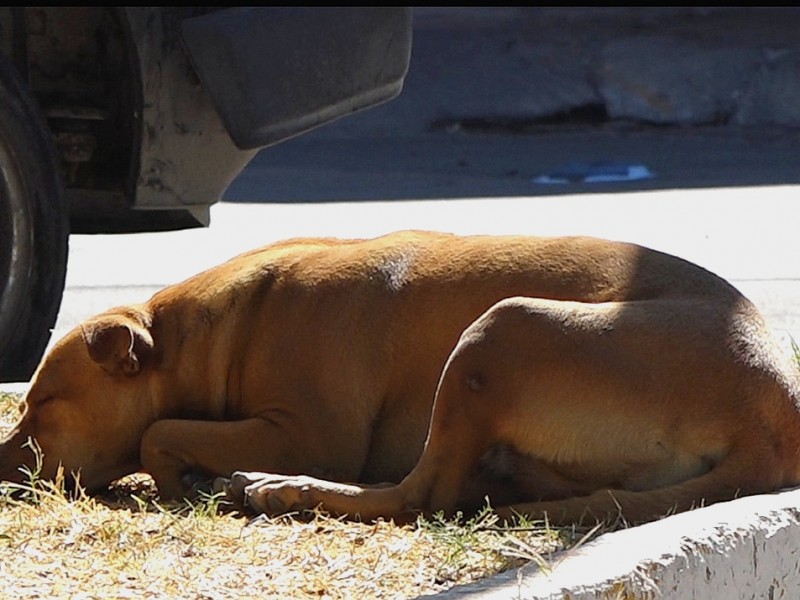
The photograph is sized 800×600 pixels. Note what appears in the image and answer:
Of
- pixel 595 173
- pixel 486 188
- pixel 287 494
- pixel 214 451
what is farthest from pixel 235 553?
pixel 595 173

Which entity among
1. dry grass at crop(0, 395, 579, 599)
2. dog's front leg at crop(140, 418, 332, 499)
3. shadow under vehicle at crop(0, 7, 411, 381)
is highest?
shadow under vehicle at crop(0, 7, 411, 381)

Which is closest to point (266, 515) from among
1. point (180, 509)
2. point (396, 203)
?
point (180, 509)

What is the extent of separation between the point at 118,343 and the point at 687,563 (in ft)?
5.61

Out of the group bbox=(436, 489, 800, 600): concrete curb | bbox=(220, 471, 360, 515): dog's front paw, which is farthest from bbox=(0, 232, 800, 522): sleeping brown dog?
bbox=(436, 489, 800, 600): concrete curb

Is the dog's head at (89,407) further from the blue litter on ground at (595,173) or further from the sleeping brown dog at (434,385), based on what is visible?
the blue litter on ground at (595,173)

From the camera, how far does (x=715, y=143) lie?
15562 mm

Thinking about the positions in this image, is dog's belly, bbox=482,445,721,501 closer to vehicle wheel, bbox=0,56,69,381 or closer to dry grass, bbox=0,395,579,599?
dry grass, bbox=0,395,579,599

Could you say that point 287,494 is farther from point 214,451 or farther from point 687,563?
point 687,563

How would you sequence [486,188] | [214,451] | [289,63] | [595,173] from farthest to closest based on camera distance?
[595,173] < [486,188] < [289,63] < [214,451]

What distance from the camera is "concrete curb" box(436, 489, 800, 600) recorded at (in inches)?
134

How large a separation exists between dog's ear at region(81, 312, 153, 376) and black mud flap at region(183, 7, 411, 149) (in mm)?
1073

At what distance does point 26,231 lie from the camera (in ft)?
18.6

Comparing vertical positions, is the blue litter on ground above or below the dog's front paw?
above

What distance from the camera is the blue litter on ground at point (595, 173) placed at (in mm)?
13539
